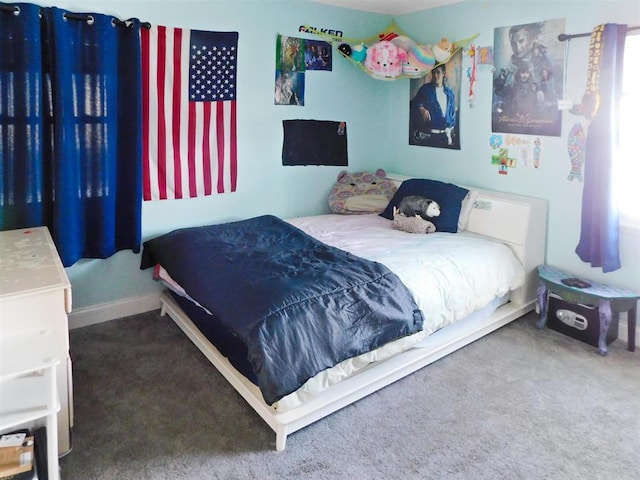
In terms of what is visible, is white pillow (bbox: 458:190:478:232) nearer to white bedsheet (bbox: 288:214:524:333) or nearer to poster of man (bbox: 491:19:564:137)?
white bedsheet (bbox: 288:214:524:333)

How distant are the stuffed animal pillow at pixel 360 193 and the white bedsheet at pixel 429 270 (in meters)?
0.35

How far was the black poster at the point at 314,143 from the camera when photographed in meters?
3.71

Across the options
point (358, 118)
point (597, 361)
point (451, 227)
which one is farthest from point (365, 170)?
point (597, 361)

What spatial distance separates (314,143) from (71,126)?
1821 mm

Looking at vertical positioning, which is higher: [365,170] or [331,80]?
[331,80]

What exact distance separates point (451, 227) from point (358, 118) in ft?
4.47

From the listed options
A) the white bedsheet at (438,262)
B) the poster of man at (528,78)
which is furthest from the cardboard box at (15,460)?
the poster of man at (528,78)

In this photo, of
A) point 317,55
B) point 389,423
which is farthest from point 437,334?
point 317,55

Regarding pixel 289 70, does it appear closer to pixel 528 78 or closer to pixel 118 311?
pixel 528 78

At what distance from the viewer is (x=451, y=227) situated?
11.0ft

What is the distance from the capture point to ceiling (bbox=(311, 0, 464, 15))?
360cm

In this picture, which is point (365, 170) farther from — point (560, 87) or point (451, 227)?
point (560, 87)

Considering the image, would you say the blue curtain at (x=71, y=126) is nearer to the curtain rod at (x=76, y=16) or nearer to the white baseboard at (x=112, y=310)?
the curtain rod at (x=76, y=16)

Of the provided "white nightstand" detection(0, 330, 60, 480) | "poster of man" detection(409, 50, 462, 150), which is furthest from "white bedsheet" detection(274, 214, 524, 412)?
"poster of man" detection(409, 50, 462, 150)
